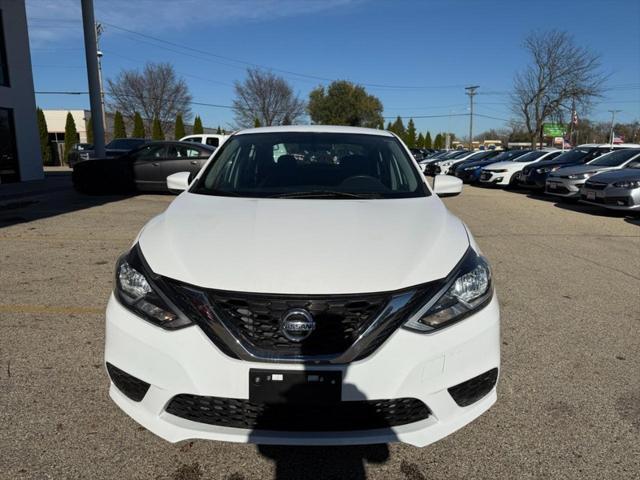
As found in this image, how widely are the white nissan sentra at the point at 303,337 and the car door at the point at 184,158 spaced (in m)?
11.0

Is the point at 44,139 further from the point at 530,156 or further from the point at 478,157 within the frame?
the point at 530,156

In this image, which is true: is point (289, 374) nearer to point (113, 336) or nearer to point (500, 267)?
point (113, 336)

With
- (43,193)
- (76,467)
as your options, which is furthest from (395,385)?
(43,193)

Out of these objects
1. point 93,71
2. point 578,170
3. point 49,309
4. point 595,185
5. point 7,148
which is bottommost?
point 49,309

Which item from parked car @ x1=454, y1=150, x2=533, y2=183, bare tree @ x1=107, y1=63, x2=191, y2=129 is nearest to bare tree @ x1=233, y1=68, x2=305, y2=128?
bare tree @ x1=107, y1=63, x2=191, y2=129

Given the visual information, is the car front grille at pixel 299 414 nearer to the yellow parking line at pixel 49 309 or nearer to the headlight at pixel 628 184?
the yellow parking line at pixel 49 309

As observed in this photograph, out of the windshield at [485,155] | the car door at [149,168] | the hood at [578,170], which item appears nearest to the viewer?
the hood at [578,170]

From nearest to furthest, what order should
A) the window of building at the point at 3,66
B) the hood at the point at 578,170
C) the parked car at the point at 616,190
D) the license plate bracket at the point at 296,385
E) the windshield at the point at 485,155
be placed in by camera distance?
1. the license plate bracket at the point at 296,385
2. the parked car at the point at 616,190
3. the hood at the point at 578,170
4. the window of building at the point at 3,66
5. the windshield at the point at 485,155

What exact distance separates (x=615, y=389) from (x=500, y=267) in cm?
302

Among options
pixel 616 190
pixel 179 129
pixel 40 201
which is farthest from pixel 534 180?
pixel 179 129

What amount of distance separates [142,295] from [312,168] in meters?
1.71

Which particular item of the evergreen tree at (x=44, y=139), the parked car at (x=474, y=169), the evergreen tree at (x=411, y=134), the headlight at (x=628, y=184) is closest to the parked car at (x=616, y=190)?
the headlight at (x=628, y=184)

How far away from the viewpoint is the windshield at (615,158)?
40.0 feet

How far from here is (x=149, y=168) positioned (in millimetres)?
12773
